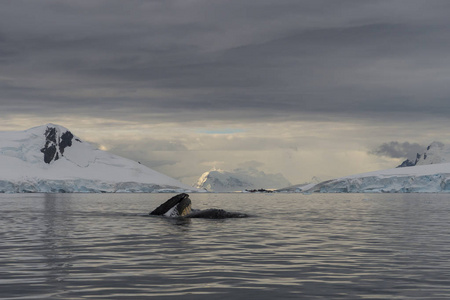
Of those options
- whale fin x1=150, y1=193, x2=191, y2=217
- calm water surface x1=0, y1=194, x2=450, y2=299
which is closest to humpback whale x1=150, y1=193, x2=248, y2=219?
whale fin x1=150, y1=193, x2=191, y2=217

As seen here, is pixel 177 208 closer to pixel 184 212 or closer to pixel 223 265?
pixel 184 212

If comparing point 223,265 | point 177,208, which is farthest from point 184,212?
point 223,265

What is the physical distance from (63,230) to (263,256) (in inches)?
695

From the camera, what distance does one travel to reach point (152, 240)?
96.1 ft

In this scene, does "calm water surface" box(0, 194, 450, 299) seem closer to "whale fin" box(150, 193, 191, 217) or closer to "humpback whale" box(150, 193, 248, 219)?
"humpback whale" box(150, 193, 248, 219)

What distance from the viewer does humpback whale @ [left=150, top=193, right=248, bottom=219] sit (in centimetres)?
4881

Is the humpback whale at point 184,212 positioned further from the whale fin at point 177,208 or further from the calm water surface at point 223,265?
the calm water surface at point 223,265

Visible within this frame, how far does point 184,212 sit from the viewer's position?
2002 inches

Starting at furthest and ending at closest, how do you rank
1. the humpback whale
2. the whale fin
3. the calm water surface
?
1. the whale fin
2. the humpback whale
3. the calm water surface

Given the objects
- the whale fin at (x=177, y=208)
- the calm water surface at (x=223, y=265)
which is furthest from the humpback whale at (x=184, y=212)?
the calm water surface at (x=223, y=265)

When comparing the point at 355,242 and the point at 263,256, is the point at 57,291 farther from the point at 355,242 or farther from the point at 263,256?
the point at 355,242

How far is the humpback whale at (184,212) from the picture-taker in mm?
48812

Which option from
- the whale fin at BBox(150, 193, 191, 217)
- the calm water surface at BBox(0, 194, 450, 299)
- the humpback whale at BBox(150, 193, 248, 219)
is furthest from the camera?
the whale fin at BBox(150, 193, 191, 217)

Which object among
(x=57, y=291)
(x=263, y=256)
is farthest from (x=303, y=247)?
(x=57, y=291)
